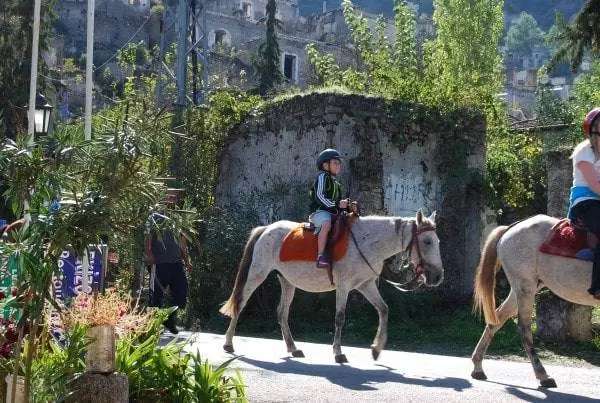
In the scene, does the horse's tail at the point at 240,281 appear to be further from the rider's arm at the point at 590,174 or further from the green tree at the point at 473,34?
the green tree at the point at 473,34

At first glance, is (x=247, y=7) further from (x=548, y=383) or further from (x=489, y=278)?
(x=548, y=383)

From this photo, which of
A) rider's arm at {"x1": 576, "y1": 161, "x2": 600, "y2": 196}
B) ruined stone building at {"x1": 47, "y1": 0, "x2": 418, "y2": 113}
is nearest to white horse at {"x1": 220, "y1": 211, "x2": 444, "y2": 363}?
rider's arm at {"x1": 576, "y1": 161, "x2": 600, "y2": 196}

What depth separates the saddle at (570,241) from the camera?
944 cm

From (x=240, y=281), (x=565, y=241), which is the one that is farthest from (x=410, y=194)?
(x=565, y=241)

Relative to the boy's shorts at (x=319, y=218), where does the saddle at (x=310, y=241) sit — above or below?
below

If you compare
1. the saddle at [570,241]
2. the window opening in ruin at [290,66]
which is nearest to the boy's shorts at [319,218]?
the saddle at [570,241]

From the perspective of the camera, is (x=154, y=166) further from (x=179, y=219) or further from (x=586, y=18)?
(x=586, y=18)

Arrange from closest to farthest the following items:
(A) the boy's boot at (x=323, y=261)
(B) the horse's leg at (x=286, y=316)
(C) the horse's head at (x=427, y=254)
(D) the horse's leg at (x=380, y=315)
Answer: (C) the horse's head at (x=427, y=254), (D) the horse's leg at (x=380, y=315), (A) the boy's boot at (x=323, y=261), (B) the horse's leg at (x=286, y=316)

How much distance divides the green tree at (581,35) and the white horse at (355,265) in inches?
235

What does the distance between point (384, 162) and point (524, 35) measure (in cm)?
12103

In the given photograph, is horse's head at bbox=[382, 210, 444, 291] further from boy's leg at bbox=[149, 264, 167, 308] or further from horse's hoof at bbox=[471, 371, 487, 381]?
boy's leg at bbox=[149, 264, 167, 308]

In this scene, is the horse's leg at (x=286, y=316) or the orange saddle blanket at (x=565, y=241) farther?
the horse's leg at (x=286, y=316)

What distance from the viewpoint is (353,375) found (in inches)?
404

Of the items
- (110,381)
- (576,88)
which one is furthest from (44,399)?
(576,88)
